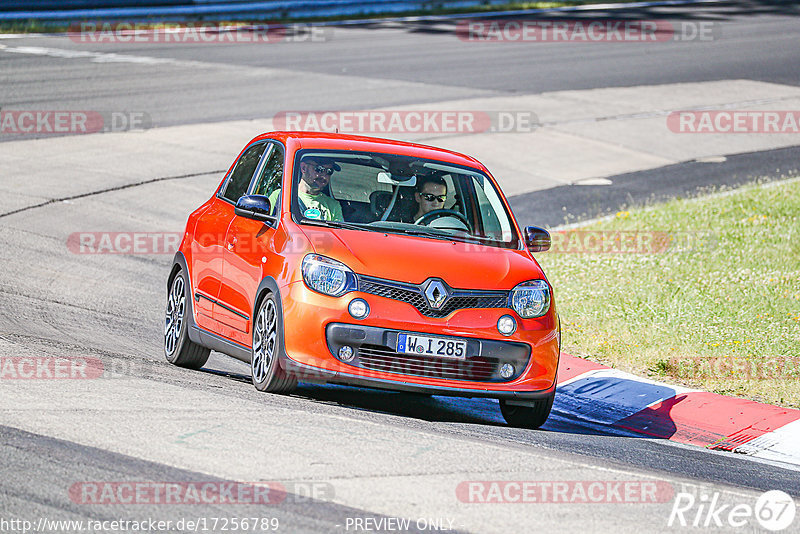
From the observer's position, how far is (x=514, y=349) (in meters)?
7.54

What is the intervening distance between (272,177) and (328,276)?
A: 148 centimetres

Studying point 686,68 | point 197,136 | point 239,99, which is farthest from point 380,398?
point 686,68

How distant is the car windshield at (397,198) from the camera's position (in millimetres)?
8195

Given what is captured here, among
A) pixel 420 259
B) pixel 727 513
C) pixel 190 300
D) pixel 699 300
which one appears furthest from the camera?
pixel 699 300

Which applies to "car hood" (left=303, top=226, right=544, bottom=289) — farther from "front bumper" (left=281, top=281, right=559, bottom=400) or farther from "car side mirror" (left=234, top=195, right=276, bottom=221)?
"car side mirror" (left=234, top=195, right=276, bottom=221)

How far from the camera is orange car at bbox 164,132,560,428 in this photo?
733 centimetres

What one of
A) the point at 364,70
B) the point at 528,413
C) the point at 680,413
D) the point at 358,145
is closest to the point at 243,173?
the point at 358,145

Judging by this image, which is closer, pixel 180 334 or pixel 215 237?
pixel 215 237

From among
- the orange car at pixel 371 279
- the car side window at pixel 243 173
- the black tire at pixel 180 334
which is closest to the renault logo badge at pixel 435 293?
the orange car at pixel 371 279

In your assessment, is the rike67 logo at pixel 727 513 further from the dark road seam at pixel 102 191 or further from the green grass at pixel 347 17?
the green grass at pixel 347 17

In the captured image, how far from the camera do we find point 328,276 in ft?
24.2

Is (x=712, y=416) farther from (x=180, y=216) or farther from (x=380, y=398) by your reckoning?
(x=180, y=216)

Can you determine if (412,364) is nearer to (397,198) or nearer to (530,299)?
(530,299)

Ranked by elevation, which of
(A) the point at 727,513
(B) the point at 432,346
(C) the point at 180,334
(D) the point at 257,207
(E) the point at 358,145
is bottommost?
(C) the point at 180,334
